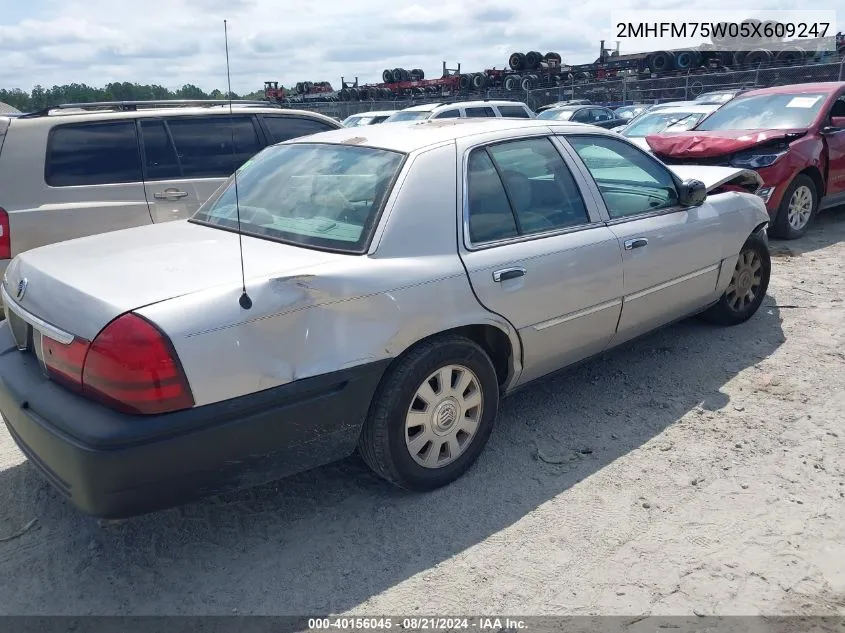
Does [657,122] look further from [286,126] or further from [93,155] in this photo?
[93,155]

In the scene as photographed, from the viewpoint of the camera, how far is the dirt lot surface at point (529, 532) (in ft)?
Answer: 8.58

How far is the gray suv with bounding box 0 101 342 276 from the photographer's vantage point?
16.8 feet

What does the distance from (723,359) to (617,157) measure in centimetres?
153

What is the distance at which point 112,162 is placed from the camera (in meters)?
5.52

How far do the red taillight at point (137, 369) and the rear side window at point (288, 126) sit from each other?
4102 mm

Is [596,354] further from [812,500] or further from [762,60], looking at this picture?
[762,60]

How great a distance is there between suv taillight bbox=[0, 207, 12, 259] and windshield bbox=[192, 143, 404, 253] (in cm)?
202

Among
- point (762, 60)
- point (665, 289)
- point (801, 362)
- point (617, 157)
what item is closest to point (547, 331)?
point (665, 289)

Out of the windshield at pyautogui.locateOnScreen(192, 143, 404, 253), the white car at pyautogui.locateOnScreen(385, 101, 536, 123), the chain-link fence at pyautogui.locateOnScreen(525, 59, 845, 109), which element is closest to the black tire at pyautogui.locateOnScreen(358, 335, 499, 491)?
the windshield at pyautogui.locateOnScreen(192, 143, 404, 253)

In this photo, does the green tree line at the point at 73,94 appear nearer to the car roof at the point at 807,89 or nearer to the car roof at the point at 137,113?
the car roof at the point at 137,113

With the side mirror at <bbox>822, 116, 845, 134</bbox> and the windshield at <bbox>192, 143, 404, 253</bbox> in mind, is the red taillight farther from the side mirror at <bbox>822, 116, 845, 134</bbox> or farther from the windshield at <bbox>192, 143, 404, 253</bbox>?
the side mirror at <bbox>822, 116, 845, 134</bbox>

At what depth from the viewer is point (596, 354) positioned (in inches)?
158

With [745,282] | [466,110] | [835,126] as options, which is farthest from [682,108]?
[745,282]

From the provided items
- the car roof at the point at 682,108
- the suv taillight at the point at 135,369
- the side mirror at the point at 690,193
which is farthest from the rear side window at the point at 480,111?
the suv taillight at the point at 135,369
